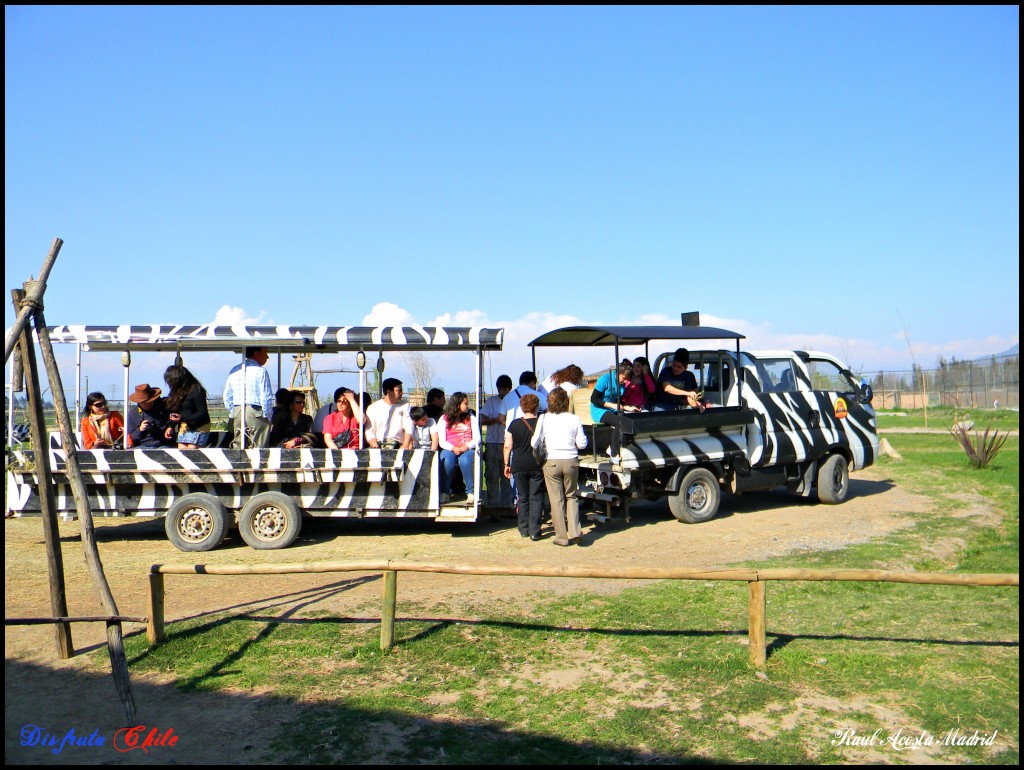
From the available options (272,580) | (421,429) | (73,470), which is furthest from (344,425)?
(73,470)

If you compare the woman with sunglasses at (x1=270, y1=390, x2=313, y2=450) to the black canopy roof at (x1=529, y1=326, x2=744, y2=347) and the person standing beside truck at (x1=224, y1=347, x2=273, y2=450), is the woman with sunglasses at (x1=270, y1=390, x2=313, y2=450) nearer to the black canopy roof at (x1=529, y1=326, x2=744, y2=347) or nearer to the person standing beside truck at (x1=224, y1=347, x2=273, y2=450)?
the person standing beside truck at (x1=224, y1=347, x2=273, y2=450)

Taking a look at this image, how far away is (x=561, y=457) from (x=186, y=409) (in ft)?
15.2

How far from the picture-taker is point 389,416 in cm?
1104

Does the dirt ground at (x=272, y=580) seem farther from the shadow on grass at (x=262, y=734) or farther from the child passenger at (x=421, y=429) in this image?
the child passenger at (x=421, y=429)

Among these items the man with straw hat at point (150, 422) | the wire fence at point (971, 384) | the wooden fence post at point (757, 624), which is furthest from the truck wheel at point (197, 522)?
the wire fence at point (971, 384)

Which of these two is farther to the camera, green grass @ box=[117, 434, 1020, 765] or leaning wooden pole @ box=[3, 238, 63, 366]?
leaning wooden pole @ box=[3, 238, 63, 366]

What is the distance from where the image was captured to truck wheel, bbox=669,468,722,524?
11.6 m

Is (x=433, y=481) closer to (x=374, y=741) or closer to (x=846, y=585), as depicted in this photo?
(x=846, y=585)

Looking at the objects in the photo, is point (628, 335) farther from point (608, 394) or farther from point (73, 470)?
point (73, 470)

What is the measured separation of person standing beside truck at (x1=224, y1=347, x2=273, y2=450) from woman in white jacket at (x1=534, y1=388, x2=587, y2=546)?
130 inches

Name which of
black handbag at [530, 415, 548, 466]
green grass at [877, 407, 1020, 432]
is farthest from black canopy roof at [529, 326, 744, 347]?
green grass at [877, 407, 1020, 432]

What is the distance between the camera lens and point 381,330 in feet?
34.3

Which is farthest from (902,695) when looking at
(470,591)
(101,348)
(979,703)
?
(101,348)

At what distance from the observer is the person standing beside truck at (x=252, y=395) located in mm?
10297
